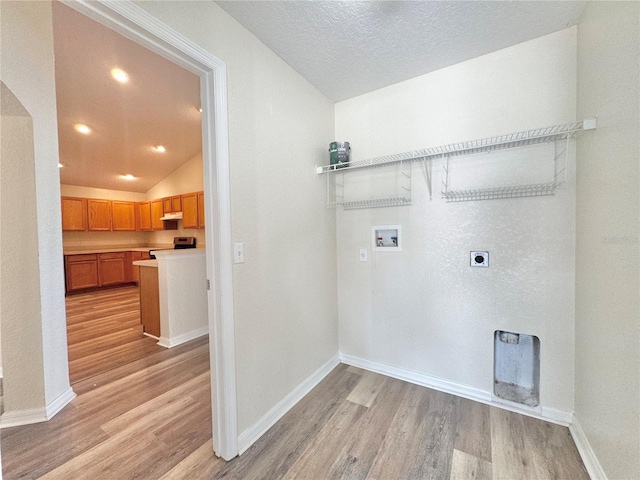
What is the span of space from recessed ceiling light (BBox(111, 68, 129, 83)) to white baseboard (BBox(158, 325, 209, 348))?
2942 mm

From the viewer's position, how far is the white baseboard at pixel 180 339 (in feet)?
9.36

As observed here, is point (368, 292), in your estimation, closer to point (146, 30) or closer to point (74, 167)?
point (146, 30)

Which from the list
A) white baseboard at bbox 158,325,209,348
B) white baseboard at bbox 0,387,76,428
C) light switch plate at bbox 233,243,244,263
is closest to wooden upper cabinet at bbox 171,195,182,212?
white baseboard at bbox 158,325,209,348

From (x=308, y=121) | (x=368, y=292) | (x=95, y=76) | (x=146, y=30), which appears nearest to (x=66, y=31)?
(x=95, y=76)

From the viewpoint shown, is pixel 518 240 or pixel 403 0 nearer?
pixel 403 0

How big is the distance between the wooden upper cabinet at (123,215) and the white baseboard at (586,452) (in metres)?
7.96

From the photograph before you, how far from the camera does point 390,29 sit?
1.52 metres

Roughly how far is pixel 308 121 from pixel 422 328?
6.32 feet

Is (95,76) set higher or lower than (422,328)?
higher

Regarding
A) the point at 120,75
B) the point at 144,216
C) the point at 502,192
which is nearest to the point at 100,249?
the point at 144,216

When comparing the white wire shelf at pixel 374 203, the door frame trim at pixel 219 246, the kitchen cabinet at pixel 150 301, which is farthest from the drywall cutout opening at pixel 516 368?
the kitchen cabinet at pixel 150 301

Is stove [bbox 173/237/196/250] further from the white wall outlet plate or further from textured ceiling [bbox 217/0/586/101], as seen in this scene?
the white wall outlet plate

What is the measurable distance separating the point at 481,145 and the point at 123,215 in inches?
289

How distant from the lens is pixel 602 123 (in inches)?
48.6
